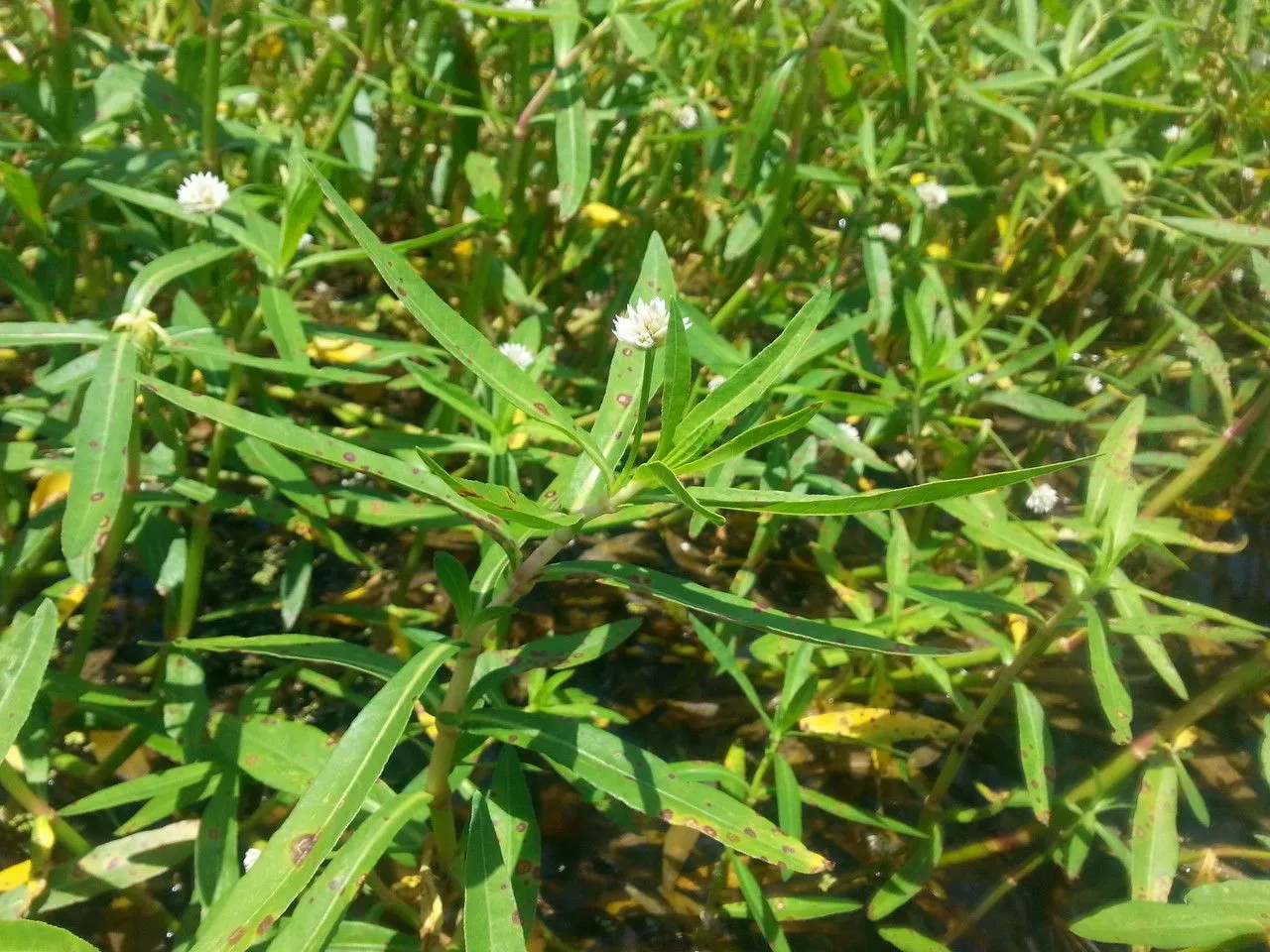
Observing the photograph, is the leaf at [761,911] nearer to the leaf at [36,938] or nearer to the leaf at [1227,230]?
the leaf at [36,938]

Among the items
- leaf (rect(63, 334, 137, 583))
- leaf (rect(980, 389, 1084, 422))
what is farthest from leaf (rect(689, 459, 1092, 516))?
leaf (rect(980, 389, 1084, 422))

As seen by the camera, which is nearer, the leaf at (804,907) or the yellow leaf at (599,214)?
the leaf at (804,907)

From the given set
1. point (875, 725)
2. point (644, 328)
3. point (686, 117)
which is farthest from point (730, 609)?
point (686, 117)

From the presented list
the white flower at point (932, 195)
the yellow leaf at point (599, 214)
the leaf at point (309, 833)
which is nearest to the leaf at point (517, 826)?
the leaf at point (309, 833)

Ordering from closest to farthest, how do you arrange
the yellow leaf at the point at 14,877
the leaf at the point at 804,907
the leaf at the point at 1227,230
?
the yellow leaf at the point at 14,877
the leaf at the point at 804,907
the leaf at the point at 1227,230

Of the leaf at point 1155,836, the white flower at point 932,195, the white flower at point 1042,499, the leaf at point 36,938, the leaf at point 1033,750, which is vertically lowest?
the leaf at point 1155,836

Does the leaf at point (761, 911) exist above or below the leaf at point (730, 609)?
below

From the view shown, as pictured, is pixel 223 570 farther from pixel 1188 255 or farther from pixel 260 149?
pixel 1188 255
